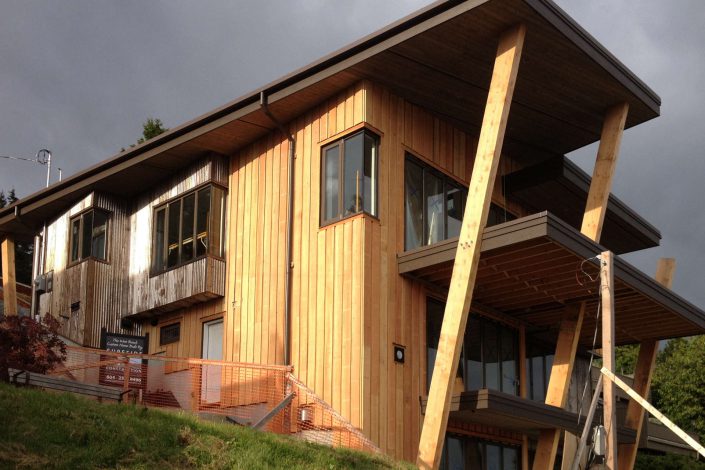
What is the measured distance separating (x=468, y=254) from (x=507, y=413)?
3361 millimetres

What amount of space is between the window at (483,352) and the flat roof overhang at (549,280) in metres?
0.47

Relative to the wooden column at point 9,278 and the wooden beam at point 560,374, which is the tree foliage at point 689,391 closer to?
the wooden beam at point 560,374

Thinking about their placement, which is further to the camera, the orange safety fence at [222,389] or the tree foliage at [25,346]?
the orange safety fence at [222,389]

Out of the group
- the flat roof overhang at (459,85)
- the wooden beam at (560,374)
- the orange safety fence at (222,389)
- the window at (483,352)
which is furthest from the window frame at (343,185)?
the wooden beam at (560,374)

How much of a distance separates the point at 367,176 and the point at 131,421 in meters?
7.22

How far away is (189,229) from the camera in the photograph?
71.8 ft

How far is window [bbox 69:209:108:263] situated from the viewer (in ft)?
80.2

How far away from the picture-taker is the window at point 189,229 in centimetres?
2130

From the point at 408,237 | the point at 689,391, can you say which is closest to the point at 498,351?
the point at 408,237

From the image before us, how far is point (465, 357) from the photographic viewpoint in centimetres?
2011

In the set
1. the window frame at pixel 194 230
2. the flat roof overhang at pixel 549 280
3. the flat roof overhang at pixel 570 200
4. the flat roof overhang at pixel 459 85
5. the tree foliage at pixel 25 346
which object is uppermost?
the flat roof overhang at pixel 459 85

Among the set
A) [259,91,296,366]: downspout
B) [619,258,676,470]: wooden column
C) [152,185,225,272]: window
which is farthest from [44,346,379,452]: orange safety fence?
[619,258,676,470]: wooden column

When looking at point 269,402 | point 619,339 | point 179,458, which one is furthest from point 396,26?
point 619,339

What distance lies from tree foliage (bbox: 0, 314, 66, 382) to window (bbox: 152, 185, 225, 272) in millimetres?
5723
